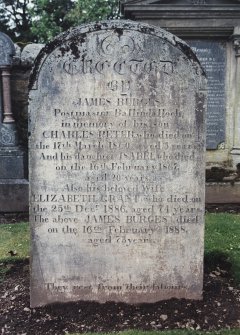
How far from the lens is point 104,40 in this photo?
13.1ft

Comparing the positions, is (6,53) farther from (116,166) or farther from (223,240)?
(223,240)

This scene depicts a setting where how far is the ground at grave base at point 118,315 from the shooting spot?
382 centimetres

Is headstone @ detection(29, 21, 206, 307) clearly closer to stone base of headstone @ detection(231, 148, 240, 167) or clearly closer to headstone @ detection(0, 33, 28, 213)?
headstone @ detection(0, 33, 28, 213)

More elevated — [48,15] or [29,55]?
[48,15]

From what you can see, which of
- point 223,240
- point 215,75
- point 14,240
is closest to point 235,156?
point 215,75

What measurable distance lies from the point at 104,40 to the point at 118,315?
247cm

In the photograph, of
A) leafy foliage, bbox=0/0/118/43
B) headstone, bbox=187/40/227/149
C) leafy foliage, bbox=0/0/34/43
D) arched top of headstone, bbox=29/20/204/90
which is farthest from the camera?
leafy foliage, bbox=0/0/34/43

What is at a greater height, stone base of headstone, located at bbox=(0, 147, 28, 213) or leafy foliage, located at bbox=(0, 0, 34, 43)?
leafy foliage, located at bbox=(0, 0, 34, 43)

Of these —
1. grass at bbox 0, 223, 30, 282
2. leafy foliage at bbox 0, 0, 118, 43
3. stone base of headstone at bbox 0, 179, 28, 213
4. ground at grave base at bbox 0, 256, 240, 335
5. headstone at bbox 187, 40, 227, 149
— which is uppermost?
leafy foliage at bbox 0, 0, 118, 43

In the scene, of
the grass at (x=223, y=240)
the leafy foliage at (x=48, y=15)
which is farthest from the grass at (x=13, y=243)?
the leafy foliage at (x=48, y=15)

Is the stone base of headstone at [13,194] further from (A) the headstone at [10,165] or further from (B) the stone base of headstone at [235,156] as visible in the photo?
(B) the stone base of headstone at [235,156]

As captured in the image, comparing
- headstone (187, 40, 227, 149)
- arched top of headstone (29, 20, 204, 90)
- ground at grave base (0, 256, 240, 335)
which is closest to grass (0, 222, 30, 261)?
ground at grave base (0, 256, 240, 335)

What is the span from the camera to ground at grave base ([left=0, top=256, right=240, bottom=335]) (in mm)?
3818

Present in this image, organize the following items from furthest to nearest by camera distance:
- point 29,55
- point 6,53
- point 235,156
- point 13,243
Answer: point 235,156 → point 29,55 → point 6,53 → point 13,243
